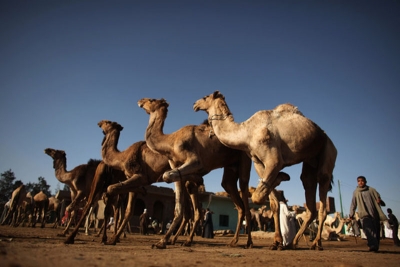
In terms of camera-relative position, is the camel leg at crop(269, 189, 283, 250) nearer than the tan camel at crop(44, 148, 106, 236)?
Yes

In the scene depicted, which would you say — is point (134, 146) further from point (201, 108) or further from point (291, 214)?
point (291, 214)

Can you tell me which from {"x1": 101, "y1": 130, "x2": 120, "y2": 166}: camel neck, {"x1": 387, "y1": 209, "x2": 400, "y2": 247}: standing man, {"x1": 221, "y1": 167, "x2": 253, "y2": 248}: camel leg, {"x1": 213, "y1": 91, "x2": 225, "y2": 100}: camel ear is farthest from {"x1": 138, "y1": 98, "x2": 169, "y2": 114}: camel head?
{"x1": 387, "y1": 209, "x2": 400, "y2": 247}: standing man

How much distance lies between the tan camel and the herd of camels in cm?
414

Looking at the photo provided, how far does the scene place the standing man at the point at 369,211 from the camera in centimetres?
722

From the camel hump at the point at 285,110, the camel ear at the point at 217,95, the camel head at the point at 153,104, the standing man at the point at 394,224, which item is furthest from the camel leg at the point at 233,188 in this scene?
the standing man at the point at 394,224

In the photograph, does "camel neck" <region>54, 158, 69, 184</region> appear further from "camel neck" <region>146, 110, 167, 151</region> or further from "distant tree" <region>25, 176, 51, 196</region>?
"distant tree" <region>25, 176, 51, 196</region>

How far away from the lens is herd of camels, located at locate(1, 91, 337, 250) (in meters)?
6.32

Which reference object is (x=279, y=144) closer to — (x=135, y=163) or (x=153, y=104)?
(x=153, y=104)

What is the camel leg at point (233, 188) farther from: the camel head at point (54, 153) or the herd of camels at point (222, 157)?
the camel head at point (54, 153)

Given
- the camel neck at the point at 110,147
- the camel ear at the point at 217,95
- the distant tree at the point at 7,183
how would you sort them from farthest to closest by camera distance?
1. the distant tree at the point at 7,183
2. the camel neck at the point at 110,147
3. the camel ear at the point at 217,95

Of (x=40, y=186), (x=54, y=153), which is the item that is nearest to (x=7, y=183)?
(x=40, y=186)

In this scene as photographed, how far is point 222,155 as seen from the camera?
802cm

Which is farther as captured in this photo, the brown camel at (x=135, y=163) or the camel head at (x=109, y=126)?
the camel head at (x=109, y=126)

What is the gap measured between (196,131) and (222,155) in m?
1.02
